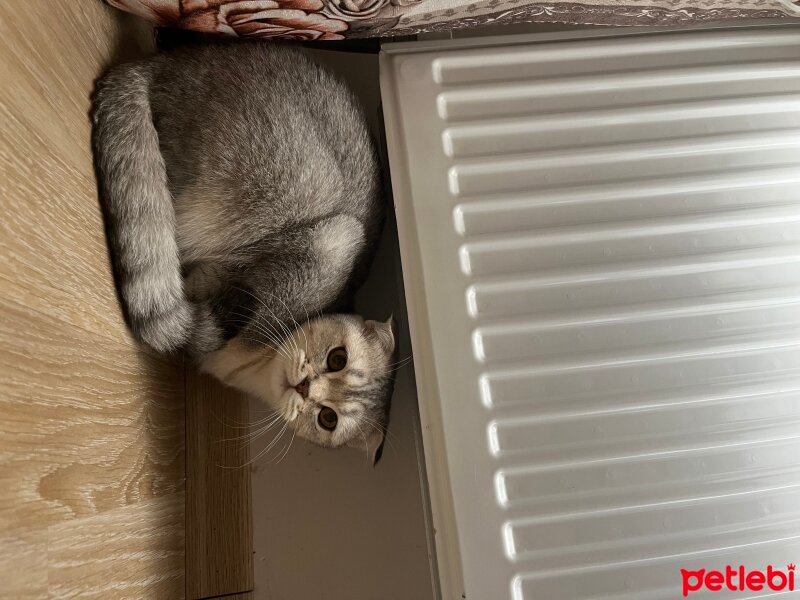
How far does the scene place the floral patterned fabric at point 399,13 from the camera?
95 centimetres

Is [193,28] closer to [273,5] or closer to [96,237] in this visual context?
[273,5]

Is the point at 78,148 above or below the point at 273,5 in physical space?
below

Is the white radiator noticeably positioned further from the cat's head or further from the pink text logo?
the cat's head

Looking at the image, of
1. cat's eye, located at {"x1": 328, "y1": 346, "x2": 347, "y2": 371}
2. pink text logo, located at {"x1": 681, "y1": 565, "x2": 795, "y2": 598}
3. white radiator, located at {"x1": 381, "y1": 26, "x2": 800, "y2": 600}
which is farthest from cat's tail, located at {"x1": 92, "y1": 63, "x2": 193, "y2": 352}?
pink text logo, located at {"x1": 681, "y1": 565, "x2": 795, "y2": 598}

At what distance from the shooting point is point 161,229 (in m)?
0.99

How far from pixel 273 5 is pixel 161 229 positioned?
390 millimetres

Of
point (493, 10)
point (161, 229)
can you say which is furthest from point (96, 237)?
point (493, 10)

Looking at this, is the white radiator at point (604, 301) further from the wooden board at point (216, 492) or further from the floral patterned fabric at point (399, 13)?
the wooden board at point (216, 492)

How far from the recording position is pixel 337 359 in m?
1.15

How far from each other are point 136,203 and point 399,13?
0.51 meters

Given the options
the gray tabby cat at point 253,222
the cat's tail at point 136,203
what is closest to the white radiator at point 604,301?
the gray tabby cat at point 253,222

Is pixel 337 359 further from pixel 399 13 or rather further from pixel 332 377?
pixel 399 13

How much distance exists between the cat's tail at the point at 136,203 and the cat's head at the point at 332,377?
221 mm

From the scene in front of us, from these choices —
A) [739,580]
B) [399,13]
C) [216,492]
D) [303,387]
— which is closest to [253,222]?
[303,387]
